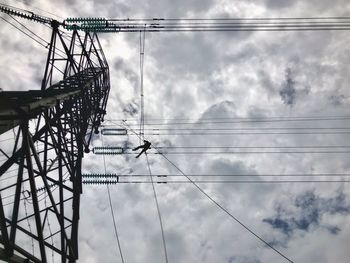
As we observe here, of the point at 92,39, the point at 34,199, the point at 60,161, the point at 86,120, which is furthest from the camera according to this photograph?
the point at 92,39

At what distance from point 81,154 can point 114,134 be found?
37.0 ft

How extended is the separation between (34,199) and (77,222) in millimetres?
2677

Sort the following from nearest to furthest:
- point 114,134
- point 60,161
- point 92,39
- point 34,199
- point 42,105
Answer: point 34,199 → point 42,105 → point 60,161 → point 92,39 → point 114,134

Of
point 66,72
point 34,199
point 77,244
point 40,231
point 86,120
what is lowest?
point 77,244

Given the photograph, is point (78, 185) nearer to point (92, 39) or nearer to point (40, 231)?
point (40, 231)

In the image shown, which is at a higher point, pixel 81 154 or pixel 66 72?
pixel 66 72

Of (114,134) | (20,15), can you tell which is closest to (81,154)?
(20,15)

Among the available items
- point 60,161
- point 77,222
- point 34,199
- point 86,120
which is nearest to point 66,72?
point 86,120

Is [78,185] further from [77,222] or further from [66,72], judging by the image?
[66,72]

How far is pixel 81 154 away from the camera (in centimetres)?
1267

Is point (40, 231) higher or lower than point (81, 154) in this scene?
lower

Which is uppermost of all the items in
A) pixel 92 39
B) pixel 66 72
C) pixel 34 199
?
pixel 92 39

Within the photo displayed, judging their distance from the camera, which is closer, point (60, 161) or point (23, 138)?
point (23, 138)

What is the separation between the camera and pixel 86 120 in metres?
15.2
